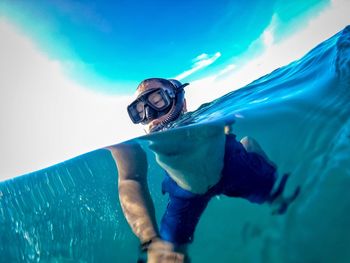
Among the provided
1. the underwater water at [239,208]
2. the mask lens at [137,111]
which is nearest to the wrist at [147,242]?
the underwater water at [239,208]

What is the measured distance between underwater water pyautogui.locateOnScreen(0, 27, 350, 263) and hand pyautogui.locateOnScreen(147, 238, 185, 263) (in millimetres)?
443

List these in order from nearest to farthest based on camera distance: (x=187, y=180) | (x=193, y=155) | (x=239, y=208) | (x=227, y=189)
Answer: (x=187, y=180)
(x=227, y=189)
(x=193, y=155)
(x=239, y=208)

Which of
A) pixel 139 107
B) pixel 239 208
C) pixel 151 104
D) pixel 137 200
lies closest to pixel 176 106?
pixel 151 104

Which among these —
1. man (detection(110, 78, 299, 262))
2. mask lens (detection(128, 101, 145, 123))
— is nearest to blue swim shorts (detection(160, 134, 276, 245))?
man (detection(110, 78, 299, 262))

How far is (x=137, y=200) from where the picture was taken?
2.65 meters

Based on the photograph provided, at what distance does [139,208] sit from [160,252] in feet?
1.55

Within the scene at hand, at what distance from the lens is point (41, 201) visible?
3.64 m

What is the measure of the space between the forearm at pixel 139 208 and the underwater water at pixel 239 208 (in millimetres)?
674

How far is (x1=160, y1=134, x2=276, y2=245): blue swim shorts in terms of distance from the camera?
286cm

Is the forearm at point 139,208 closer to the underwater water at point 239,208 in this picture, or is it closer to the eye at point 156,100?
the underwater water at point 239,208

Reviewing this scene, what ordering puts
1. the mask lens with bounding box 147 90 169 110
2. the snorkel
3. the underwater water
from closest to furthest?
the underwater water, the mask lens with bounding box 147 90 169 110, the snorkel

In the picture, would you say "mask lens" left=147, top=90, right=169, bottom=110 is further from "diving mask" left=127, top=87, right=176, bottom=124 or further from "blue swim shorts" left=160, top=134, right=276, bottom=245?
"blue swim shorts" left=160, top=134, right=276, bottom=245

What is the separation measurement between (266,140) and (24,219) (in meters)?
3.68

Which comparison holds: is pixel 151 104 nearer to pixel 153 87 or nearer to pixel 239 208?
pixel 153 87
